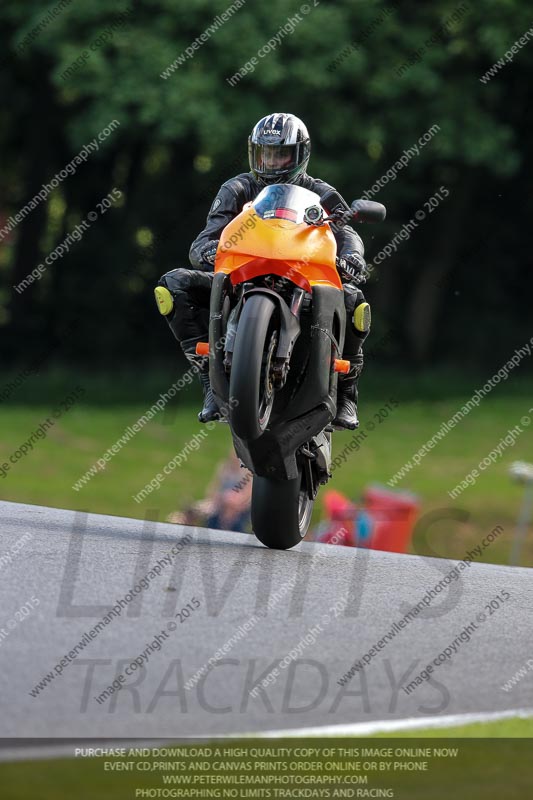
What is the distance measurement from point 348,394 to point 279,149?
1.43m

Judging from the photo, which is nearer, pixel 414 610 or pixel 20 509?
pixel 414 610

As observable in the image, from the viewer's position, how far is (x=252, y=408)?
6.71m

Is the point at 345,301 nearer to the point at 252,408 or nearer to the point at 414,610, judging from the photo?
the point at 252,408

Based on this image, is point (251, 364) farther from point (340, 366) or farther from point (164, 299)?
point (164, 299)

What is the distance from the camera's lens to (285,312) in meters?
6.93

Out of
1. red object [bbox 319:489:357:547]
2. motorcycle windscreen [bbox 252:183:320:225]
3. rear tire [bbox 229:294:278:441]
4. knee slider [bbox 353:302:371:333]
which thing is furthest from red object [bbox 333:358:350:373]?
red object [bbox 319:489:357:547]

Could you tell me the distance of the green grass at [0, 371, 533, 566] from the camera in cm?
1820

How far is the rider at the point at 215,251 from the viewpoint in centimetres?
739

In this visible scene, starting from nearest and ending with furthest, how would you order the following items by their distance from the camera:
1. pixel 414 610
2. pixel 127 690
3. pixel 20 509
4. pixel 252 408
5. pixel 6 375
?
pixel 127 690 → pixel 414 610 → pixel 252 408 → pixel 20 509 → pixel 6 375

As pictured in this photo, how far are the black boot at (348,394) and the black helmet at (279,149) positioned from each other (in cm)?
109

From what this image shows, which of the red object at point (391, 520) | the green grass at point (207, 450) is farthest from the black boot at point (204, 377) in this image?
the green grass at point (207, 450)

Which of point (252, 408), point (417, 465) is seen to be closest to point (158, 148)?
point (417, 465)

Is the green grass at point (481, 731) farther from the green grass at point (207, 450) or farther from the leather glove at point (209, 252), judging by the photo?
the green grass at point (207, 450)

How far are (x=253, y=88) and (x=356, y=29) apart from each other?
1943 millimetres
